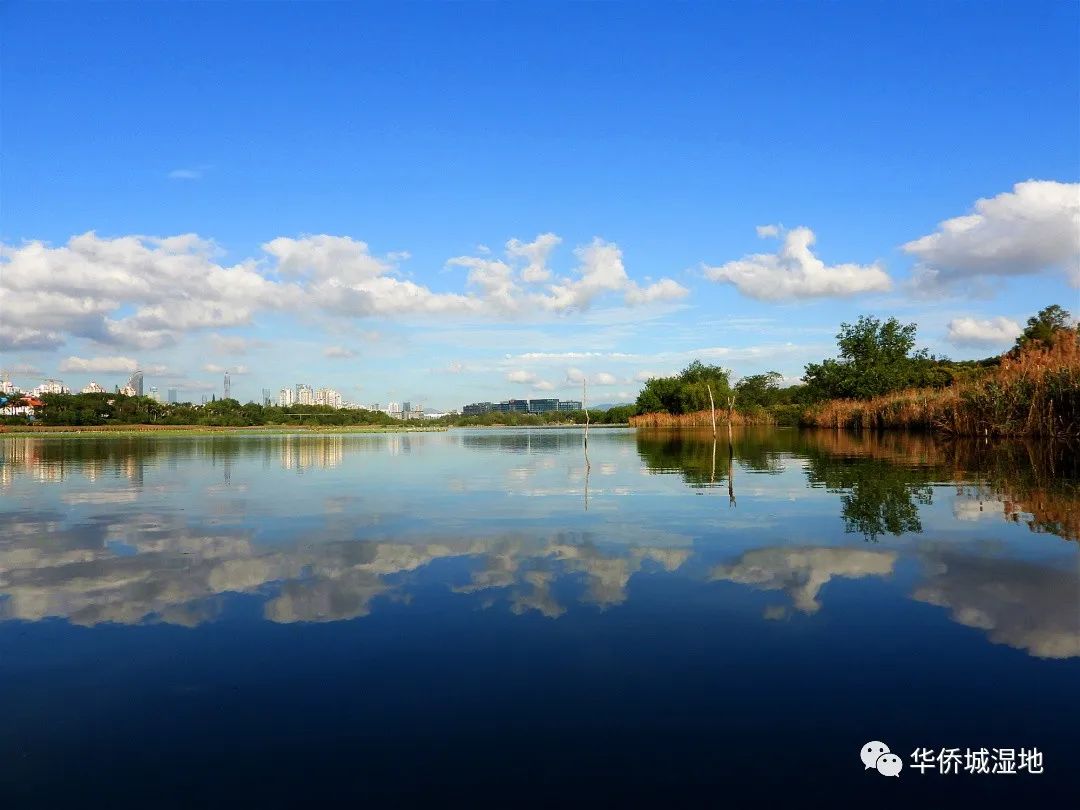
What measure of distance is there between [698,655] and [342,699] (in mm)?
2525

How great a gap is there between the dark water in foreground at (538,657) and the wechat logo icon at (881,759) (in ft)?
0.18

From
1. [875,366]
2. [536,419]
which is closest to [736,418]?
[875,366]

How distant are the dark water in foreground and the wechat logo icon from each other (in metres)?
0.06

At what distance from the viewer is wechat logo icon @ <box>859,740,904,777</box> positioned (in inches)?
145

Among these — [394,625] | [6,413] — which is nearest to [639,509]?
[394,625]

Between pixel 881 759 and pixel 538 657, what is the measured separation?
2.32m

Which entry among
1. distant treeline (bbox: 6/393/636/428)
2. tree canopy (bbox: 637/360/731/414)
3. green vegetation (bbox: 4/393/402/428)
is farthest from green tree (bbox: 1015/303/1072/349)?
green vegetation (bbox: 4/393/402/428)

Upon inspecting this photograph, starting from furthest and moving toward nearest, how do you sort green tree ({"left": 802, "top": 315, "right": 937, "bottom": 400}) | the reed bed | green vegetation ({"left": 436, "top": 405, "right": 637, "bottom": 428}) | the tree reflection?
green vegetation ({"left": 436, "top": 405, "right": 637, "bottom": 428})
the reed bed
green tree ({"left": 802, "top": 315, "right": 937, "bottom": 400})
the tree reflection

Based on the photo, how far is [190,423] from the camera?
102 m

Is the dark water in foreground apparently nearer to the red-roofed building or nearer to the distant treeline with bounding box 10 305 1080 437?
the distant treeline with bounding box 10 305 1080 437

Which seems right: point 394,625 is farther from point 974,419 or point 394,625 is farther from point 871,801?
point 974,419

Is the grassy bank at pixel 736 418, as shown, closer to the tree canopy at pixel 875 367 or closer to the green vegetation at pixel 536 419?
the tree canopy at pixel 875 367

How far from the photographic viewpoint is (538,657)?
205 inches

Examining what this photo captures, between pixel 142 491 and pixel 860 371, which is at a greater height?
pixel 860 371
